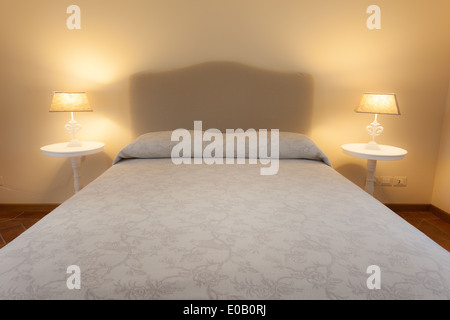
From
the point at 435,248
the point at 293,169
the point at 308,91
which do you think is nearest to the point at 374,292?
the point at 435,248

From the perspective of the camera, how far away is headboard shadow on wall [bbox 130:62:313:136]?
245cm

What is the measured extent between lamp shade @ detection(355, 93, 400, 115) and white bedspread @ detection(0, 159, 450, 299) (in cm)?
101

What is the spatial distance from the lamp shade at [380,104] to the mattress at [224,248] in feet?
3.41

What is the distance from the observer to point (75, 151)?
7.05 ft

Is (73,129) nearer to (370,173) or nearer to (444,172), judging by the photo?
(370,173)

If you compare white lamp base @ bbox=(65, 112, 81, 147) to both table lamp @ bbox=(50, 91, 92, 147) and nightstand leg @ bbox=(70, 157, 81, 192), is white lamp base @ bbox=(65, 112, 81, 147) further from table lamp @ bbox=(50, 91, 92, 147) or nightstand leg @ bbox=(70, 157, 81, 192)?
nightstand leg @ bbox=(70, 157, 81, 192)

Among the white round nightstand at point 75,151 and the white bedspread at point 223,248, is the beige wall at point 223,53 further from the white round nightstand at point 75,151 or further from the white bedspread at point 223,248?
the white bedspread at point 223,248

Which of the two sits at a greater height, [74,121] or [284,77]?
[284,77]

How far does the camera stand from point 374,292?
2.31 ft

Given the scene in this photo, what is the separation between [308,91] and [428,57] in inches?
39.4

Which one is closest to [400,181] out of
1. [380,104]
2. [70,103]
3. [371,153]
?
[371,153]

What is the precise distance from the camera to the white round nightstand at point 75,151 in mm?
2137

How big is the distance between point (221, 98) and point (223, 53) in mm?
356

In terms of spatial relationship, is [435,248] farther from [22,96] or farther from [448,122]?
[22,96]
